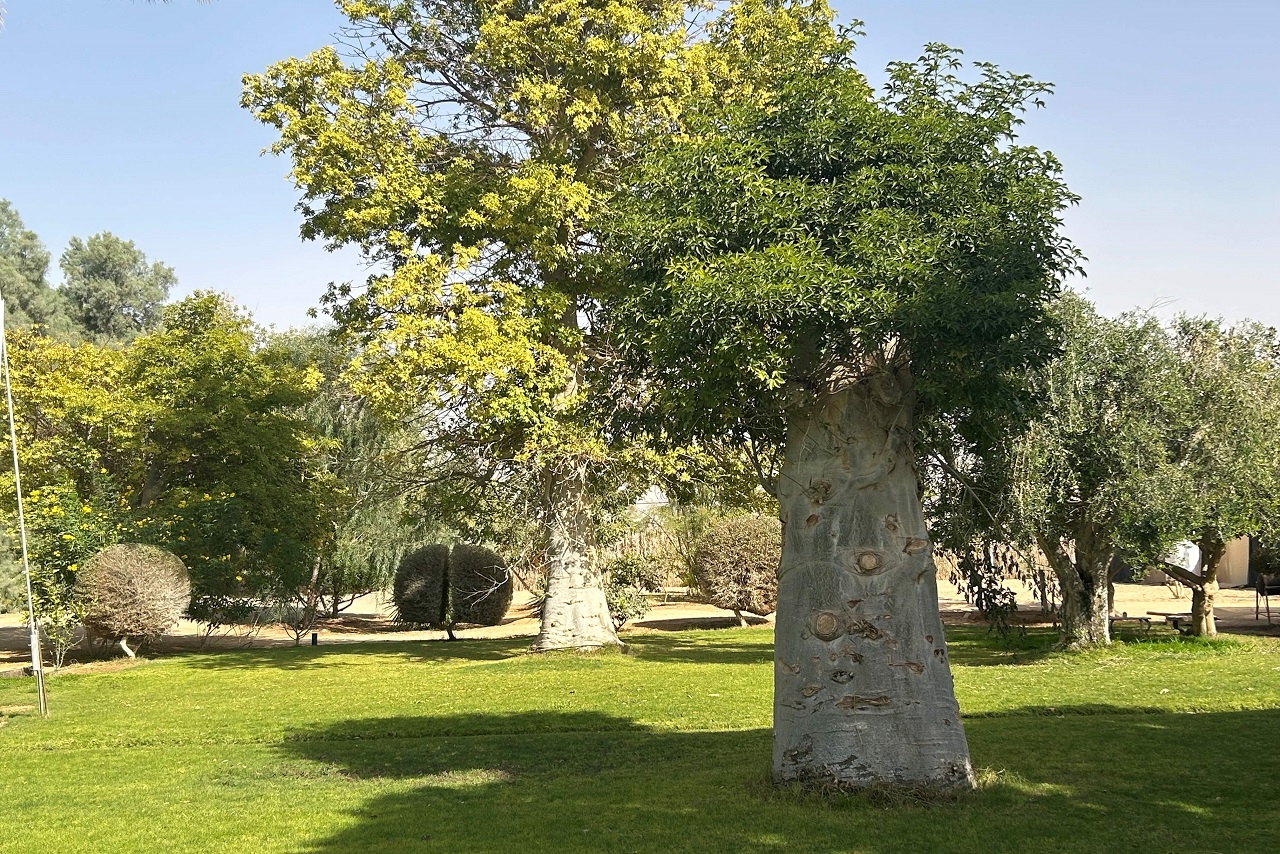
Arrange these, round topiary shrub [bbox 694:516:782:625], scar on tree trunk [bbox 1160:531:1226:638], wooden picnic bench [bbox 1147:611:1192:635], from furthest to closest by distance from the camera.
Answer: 1. round topiary shrub [bbox 694:516:782:625]
2. wooden picnic bench [bbox 1147:611:1192:635]
3. scar on tree trunk [bbox 1160:531:1226:638]

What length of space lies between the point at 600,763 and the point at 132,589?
1581 cm

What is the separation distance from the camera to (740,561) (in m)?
31.5

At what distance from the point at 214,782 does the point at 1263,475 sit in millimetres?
16850

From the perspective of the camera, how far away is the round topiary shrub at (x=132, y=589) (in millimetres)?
23469

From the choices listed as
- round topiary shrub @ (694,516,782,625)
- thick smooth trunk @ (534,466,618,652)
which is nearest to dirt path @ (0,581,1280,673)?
round topiary shrub @ (694,516,782,625)

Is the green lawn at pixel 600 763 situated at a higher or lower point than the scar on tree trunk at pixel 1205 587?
lower

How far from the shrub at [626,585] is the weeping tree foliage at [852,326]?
1803 cm

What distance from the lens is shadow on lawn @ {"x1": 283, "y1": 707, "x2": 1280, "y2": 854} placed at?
8141 millimetres

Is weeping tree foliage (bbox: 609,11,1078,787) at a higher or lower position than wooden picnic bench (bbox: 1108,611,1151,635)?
higher

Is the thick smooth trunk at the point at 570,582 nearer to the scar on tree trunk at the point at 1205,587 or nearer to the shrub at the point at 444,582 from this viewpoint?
the shrub at the point at 444,582

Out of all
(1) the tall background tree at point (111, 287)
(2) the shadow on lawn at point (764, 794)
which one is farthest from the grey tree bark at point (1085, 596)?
(1) the tall background tree at point (111, 287)

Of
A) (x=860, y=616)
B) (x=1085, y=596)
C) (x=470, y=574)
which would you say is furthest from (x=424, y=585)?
(x=860, y=616)

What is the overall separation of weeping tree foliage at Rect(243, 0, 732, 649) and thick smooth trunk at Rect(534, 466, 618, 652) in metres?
0.03

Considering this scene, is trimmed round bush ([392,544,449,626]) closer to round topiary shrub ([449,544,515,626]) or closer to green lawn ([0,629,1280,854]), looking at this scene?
round topiary shrub ([449,544,515,626])
